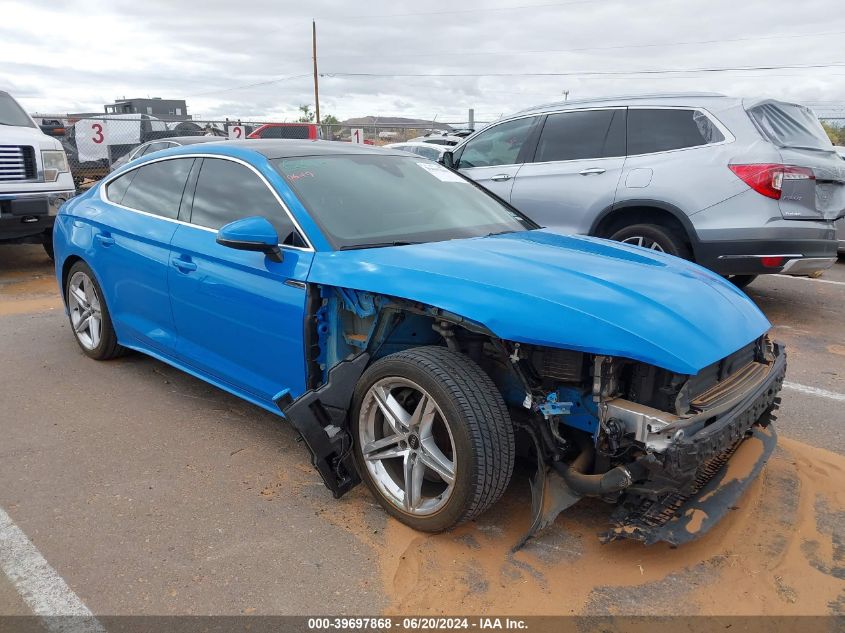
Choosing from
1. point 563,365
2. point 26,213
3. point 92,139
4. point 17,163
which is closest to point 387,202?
point 563,365

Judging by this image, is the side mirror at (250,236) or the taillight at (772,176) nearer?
the side mirror at (250,236)

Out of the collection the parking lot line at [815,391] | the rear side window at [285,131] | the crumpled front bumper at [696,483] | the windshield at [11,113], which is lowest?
the parking lot line at [815,391]

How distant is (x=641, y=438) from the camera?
7.94 ft

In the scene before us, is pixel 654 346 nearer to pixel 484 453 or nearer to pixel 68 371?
pixel 484 453

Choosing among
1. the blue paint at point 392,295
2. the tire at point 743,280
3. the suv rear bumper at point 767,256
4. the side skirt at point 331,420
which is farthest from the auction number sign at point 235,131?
the side skirt at point 331,420

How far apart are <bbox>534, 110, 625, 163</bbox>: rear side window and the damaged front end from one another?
13.4ft

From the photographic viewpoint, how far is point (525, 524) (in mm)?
2969

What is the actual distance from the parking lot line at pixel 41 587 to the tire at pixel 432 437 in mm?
1197

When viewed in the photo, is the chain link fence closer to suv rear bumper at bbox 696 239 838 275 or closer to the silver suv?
the silver suv

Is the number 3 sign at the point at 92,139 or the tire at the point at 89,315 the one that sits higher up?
the number 3 sign at the point at 92,139

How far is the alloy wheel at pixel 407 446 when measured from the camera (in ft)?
9.12

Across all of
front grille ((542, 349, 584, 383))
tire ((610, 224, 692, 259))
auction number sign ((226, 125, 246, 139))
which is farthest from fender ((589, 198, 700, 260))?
auction number sign ((226, 125, 246, 139))

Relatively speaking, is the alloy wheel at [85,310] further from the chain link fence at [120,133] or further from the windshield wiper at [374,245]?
the chain link fence at [120,133]

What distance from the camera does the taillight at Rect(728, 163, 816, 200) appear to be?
557 centimetres
